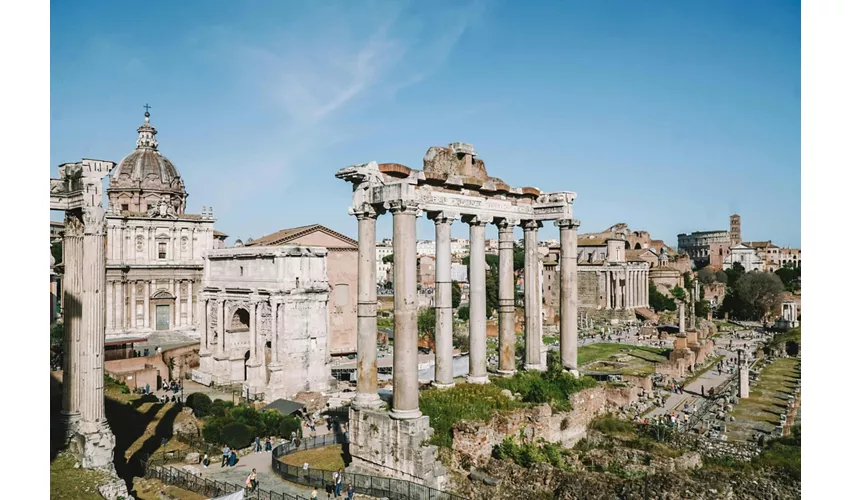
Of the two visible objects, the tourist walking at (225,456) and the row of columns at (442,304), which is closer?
the row of columns at (442,304)

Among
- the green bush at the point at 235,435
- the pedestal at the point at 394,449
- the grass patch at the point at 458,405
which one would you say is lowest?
the green bush at the point at 235,435

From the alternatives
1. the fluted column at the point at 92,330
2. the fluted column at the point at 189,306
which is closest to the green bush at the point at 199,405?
the fluted column at the point at 92,330

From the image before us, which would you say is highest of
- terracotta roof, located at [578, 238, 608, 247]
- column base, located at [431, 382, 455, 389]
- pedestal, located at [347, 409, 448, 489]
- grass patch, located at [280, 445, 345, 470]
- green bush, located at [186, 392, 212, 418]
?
terracotta roof, located at [578, 238, 608, 247]

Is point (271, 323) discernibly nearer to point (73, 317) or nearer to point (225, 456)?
point (225, 456)

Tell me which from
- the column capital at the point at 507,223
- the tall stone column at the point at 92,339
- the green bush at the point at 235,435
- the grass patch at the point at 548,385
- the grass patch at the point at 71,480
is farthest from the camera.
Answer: the green bush at the point at 235,435

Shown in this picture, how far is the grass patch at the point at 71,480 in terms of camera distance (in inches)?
501

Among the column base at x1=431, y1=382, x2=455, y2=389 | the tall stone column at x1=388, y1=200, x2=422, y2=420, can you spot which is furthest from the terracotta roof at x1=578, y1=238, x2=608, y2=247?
the tall stone column at x1=388, y1=200, x2=422, y2=420

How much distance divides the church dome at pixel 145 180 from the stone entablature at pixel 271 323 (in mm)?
14475

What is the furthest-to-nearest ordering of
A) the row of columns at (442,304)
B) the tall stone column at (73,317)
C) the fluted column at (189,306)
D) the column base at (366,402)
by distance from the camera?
1. the fluted column at (189,306)
2. the tall stone column at (73,317)
3. the column base at (366,402)
4. the row of columns at (442,304)

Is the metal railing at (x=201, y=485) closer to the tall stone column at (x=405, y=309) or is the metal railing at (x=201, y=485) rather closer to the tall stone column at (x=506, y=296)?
the tall stone column at (x=405, y=309)

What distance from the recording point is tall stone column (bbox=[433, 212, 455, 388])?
15969mm

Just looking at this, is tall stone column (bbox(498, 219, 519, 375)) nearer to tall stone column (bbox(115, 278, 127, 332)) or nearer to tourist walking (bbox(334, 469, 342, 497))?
tourist walking (bbox(334, 469, 342, 497))
